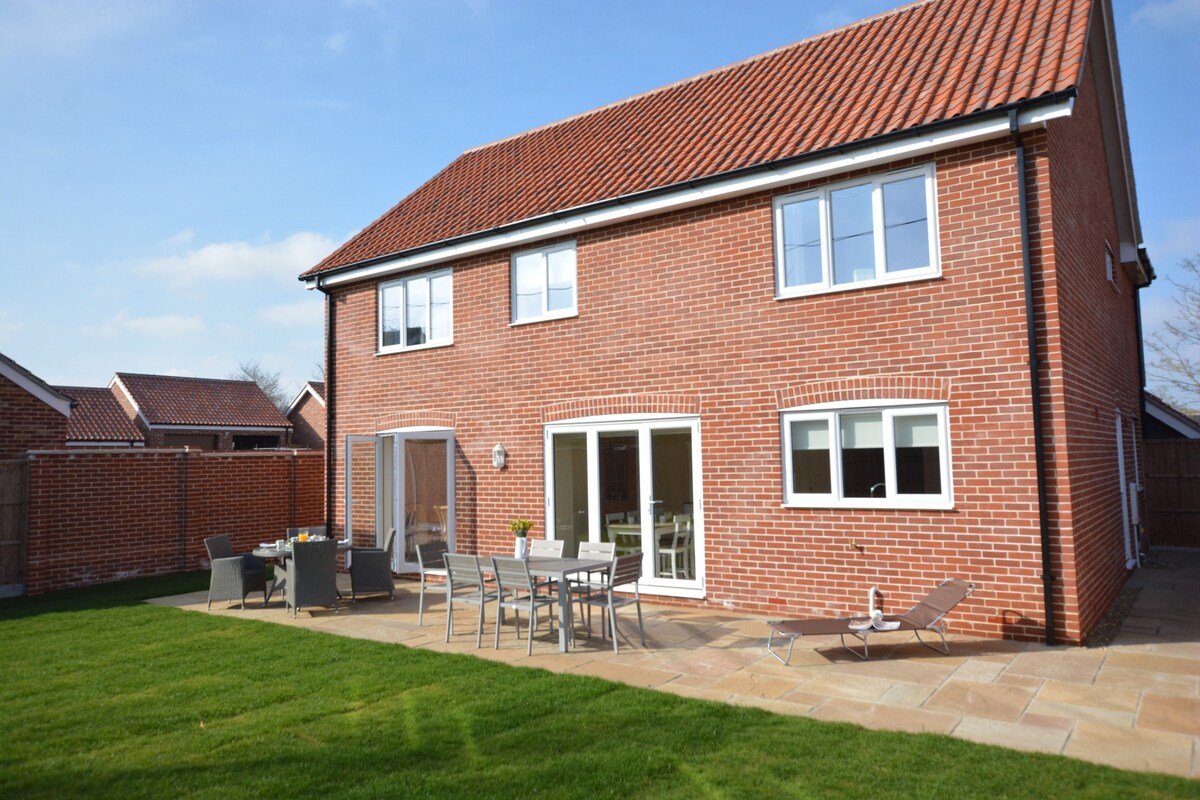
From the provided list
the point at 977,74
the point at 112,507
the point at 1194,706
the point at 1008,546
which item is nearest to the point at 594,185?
the point at 977,74

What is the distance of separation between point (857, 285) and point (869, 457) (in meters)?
1.92

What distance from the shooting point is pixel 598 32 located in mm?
10680

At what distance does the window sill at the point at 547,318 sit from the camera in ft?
36.7

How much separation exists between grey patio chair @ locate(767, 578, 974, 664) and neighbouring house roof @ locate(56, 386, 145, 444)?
30682 mm

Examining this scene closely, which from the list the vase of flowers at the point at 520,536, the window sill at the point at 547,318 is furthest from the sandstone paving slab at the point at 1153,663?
the window sill at the point at 547,318

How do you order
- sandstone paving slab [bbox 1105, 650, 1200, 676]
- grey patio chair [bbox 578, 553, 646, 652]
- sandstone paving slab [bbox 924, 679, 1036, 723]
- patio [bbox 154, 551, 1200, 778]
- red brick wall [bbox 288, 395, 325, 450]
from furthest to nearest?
1. red brick wall [bbox 288, 395, 325, 450]
2. grey patio chair [bbox 578, 553, 646, 652]
3. sandstone paving slab [bbox 1105, 650, 1200, 676]
4. sandstone paving slab [bbox 924, 679, 1036, 723]
5. patio [bbox 154, 551, 1200, 778]

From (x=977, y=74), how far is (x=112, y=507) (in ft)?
48.5

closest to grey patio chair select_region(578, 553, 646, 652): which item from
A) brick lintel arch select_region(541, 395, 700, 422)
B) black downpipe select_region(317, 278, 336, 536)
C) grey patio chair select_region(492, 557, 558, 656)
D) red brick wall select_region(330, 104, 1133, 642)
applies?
grey patio chair select_region(492, 557, 558, 656)

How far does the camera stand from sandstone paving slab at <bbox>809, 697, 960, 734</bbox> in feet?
17.7

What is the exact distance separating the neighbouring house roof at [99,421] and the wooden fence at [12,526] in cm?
1978

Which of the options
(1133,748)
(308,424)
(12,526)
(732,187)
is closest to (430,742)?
(1133,748)

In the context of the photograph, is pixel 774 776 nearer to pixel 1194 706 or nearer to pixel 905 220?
pixel 1194 706

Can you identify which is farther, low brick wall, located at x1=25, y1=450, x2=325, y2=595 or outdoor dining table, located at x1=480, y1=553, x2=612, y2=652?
low brick wall, located at x1=25, y1=450, x2=325, y2=595

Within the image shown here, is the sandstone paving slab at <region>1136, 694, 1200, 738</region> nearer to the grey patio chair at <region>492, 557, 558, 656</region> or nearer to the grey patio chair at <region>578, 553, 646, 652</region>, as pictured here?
the grey patio chair at <region>578, 553, 646, 652</region>
